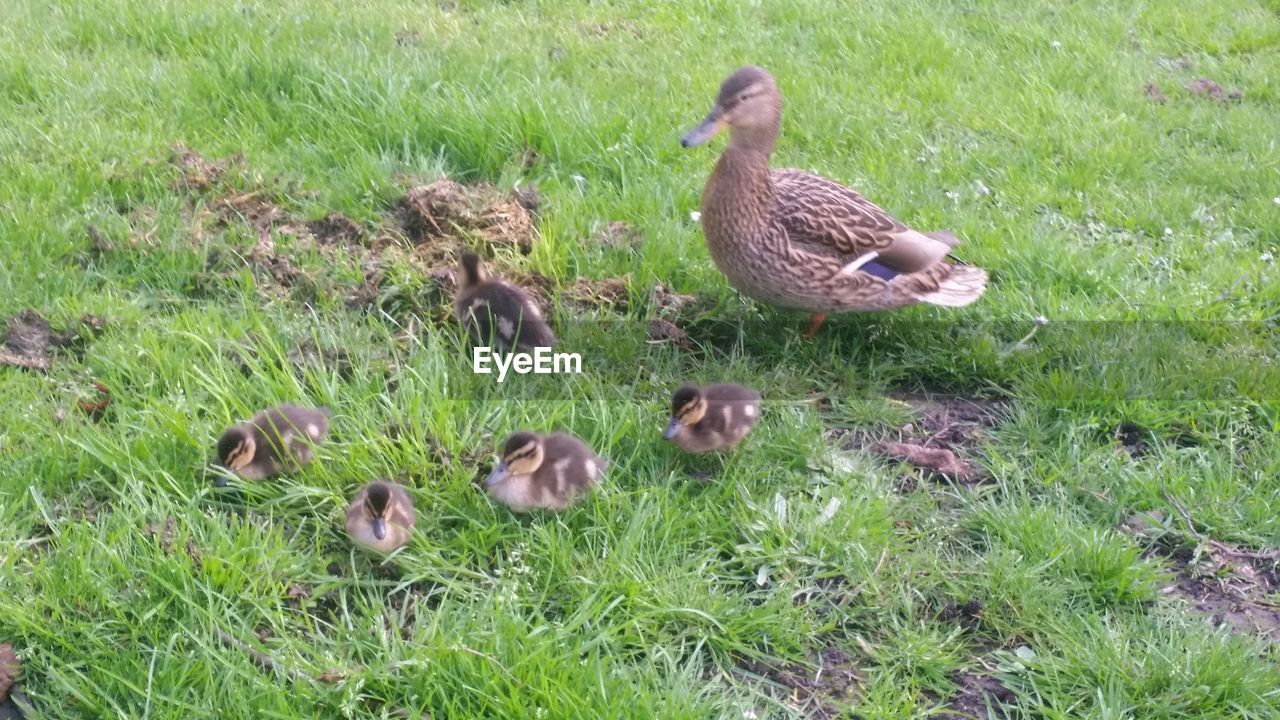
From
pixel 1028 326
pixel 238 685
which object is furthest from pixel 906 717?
pixel 1028 326

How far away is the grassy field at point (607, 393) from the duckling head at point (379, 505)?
7.5 inches

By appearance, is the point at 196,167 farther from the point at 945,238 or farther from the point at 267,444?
the point at 945,238

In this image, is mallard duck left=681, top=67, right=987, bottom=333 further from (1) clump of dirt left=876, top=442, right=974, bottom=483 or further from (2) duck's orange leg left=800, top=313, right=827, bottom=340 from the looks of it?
(1) clump of dirt left=876, top=442, right=974, bottom=483

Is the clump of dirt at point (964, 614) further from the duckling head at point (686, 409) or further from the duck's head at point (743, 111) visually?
the duck's head at point (743, 111)

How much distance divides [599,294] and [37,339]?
7.01 feet

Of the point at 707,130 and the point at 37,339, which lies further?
the point at 707,130

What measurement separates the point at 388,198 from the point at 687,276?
1.48 m

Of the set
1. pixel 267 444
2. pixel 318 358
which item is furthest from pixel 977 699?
pixel 318 358

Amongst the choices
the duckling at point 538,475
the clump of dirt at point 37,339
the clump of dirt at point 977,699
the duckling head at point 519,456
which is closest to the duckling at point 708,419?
the duckling at point 538,475

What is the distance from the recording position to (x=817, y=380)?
4.09 meters

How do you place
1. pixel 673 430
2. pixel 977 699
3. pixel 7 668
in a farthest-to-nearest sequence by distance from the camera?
pixel 673 430 → pixel 977 699 → pixel 7 668

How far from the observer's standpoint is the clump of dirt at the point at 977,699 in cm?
282

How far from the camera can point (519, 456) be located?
3.07m

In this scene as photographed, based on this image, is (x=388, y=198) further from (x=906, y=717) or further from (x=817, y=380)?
(x=906, y=717)
